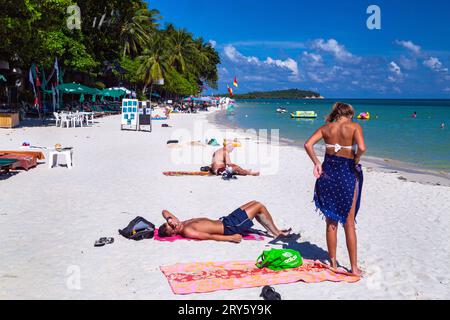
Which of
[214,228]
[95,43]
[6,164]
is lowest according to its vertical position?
[214,228]

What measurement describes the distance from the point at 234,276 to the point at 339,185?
1.39 m

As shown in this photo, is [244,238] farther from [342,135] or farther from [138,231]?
[342,135]

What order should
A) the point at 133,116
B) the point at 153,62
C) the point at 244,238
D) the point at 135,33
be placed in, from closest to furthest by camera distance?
the point at 244,238, the point at 133,116, the point at 135,33, the point at 153,62

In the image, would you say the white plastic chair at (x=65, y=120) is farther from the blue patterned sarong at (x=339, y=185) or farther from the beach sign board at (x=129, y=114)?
the blue patterned sarong at (x=339, y=185)

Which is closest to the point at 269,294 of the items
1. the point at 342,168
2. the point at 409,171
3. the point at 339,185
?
the point at 339,185

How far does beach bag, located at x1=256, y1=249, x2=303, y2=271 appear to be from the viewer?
4797mm

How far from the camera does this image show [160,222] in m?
6.67

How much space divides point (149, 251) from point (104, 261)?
58 centimetres

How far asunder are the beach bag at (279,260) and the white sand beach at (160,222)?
14.5 inches

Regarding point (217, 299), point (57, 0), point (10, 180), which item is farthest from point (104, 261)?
point (57, 0)

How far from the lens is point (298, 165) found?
1316 cm
